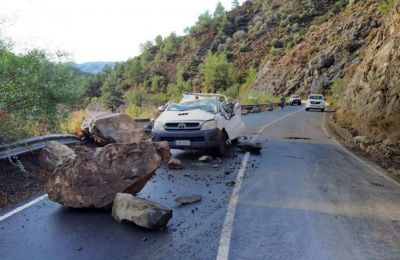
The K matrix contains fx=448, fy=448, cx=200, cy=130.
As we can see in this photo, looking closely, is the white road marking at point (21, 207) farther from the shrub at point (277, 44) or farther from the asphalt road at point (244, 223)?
the shrub at point (277, 44)

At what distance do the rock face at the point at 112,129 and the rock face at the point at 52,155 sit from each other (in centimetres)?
224

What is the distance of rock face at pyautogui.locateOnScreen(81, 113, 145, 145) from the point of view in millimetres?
12289

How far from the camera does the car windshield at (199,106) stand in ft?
41.6

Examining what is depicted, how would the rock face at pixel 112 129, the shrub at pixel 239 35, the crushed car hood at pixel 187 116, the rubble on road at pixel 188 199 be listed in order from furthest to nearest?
the shrub at pixel 239 35 → the rock face at pixel 112 129 → the crushed car hood at pixel 187 116 → the rubble on road at pixel 188 199

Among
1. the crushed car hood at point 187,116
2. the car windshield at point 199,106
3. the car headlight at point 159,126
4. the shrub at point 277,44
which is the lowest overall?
the car headlight at point 159,126

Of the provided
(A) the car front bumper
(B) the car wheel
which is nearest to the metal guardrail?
(A) the car front bumper

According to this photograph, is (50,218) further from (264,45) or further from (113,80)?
(113,80)

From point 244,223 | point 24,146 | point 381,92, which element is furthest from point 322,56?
point 244,223

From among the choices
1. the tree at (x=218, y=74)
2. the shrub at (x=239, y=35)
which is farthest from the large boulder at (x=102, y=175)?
the shrub at (x=239, y=35)

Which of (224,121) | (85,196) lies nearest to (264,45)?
(224,121)

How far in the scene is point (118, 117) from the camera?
1280 centimetres

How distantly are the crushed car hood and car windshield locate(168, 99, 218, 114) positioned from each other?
0.99 ft

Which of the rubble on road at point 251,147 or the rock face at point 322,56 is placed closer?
the rubble on road at point 251,147

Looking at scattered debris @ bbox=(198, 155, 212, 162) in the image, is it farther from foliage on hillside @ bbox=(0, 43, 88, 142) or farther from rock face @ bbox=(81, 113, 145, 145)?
foliage on hillside @ bbox=(0, 43, 88, 142)
